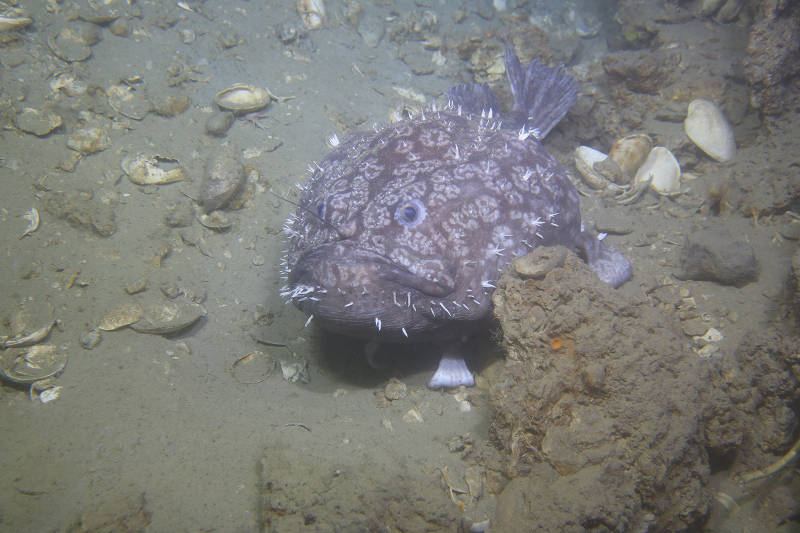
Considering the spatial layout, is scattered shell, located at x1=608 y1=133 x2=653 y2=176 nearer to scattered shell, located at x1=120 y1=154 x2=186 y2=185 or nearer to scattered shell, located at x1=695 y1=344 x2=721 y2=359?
scattered shell, located at x1=695 y1=344 x2=721 y2=359

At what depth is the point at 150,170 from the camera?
4.35m

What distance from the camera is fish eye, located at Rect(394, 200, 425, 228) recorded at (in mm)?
2871


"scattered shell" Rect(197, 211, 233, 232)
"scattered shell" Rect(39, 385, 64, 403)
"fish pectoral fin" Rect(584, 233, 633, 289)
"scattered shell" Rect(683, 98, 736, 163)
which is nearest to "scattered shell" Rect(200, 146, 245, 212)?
"scattered shell" Rect(197, 211, 233, 232)

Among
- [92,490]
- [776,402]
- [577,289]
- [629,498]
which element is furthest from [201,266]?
[776,402]

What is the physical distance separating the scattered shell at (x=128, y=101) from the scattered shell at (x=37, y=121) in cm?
61

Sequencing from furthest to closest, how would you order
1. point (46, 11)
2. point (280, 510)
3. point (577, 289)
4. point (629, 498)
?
point (46, 11), point (577, 289), point (280, 510), point (629, 498)

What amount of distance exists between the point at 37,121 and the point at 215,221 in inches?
82.6

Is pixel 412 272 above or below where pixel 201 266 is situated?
above

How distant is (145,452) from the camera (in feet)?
8.74

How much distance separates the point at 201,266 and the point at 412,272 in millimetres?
2464

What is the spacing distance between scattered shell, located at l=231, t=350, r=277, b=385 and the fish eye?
1.82 metres

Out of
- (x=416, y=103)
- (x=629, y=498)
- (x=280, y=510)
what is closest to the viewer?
(x=629, y=498)

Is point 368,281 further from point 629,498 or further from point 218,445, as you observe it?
point 629,498

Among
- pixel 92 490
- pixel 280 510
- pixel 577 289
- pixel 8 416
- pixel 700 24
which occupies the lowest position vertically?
pixel 8 416
